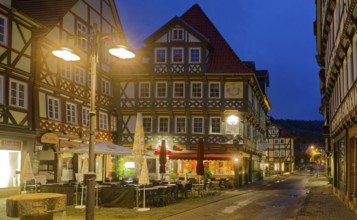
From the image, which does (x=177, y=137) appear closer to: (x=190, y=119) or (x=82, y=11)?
(x=190, y=119)

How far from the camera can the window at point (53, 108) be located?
26873 mm

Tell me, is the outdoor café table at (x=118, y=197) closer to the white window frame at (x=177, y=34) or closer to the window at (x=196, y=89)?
the window at (x=196, y=89)

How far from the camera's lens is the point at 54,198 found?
9.42m

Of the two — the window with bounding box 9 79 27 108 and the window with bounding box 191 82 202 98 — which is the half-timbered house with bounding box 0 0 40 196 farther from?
the window with bounding box 191 82 202 98

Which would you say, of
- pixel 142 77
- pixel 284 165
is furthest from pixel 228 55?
pixel 284 165

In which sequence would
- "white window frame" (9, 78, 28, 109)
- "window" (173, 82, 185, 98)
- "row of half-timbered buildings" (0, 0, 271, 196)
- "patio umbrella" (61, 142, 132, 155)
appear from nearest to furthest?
"patio umbrella" (61, 142, 132, 155), "white window frame" (9, 78, 28, 109), "row of half-timbered buildings" (0, 0, 271, 196), "window" (173, 82, 185, 98)

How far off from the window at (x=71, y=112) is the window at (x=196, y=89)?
1029cm

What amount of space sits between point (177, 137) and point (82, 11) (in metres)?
12.0

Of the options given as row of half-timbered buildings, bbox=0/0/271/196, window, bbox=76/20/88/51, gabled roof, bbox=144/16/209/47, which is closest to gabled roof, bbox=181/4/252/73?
row of half-timbered buildings, bbox=0/0/271/196

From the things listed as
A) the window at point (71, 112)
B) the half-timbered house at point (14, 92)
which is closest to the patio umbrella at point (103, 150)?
the half-timbered house at point (14, 92)

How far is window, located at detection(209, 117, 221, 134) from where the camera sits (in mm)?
37188

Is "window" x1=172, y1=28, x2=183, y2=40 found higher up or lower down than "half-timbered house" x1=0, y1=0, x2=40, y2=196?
higher up

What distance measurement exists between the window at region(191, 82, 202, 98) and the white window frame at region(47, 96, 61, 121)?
12118 millimetres

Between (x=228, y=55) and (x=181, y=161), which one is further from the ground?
(x=228, y=55)
